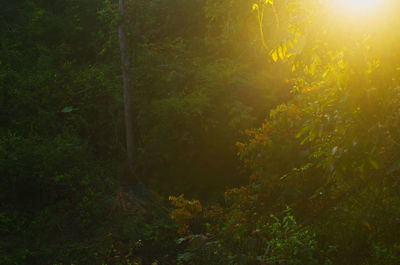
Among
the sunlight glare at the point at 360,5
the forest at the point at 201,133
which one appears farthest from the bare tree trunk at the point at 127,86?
the sunlight glare at the point at 360,5

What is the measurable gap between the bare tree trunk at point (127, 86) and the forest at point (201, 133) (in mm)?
37

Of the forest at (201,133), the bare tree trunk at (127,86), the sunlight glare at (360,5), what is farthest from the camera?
the bare tree trunk at (127,86)

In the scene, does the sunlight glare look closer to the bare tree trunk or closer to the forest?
the forest

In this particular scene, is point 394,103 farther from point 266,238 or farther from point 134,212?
point 134,212

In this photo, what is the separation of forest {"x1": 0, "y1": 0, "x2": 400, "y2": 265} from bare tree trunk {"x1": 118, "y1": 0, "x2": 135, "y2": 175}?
37mm

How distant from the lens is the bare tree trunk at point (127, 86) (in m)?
11.3

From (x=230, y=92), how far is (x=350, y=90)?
7756 millimetres

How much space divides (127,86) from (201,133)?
2767 mm

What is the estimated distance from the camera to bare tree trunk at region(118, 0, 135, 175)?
11273 millimetres

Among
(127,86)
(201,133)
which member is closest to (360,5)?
(201,133)

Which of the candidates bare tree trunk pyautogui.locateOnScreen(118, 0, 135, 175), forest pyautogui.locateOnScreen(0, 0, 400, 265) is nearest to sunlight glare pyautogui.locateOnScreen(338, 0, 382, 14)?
forest pyautogui.locateOnScreen(0, 0, 400, 265)

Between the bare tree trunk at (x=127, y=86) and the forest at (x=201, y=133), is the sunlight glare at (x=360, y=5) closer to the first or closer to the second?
the forest at (x=201, y=133)

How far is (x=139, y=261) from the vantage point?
6.92 m

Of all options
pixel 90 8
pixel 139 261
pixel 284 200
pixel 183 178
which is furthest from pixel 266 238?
pixel 90 8
